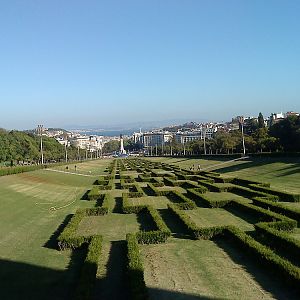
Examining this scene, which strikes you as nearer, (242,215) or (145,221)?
(145,221)

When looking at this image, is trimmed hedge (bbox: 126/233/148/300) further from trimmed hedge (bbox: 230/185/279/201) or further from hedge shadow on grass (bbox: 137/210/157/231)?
trimmed hedge (bbox: 230/185/279/201)

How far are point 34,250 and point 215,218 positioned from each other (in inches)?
331

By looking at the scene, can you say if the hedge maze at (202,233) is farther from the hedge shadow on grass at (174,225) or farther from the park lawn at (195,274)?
the park lawn at (195,274)

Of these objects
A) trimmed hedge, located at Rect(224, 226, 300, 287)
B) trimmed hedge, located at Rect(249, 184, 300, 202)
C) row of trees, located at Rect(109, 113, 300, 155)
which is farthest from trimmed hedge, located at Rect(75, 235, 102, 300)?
row of trees, located at Rect(109, 113, 300, 155)

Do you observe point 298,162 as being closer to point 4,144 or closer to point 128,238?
point 128,238

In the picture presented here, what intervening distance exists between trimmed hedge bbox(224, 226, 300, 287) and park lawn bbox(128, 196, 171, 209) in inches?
385

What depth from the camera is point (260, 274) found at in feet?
35.6

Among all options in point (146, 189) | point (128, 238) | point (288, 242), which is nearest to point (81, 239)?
point (128, 238)

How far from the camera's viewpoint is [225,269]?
11.4 meters

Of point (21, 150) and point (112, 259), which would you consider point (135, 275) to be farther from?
point (21, 150)

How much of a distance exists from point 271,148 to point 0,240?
57.2 metres

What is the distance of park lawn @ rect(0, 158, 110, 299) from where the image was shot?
10883mm

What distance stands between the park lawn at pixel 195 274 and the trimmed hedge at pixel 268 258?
453 millimetres

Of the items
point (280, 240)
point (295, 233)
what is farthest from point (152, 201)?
point (280, 240)
